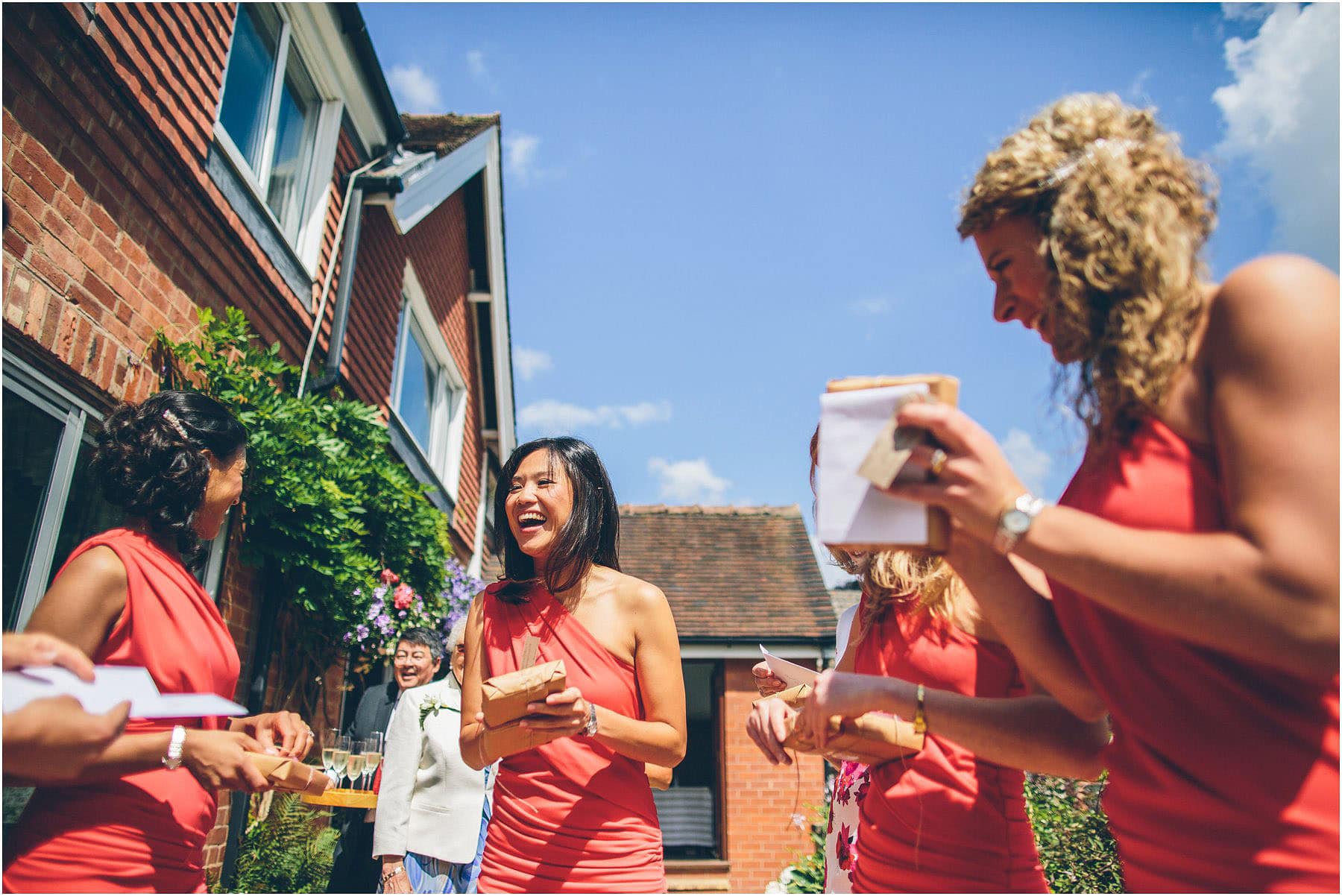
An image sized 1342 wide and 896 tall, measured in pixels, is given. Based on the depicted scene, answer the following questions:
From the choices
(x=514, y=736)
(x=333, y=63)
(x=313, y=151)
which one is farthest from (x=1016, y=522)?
(x=333, y=63)

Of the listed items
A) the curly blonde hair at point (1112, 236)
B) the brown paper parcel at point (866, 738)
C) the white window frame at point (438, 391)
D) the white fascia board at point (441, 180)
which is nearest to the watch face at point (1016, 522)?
the curly blonde hair at point (1112, 236)

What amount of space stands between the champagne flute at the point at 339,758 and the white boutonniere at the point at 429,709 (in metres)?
0.85

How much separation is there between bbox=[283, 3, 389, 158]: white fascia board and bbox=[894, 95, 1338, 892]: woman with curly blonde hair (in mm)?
6163

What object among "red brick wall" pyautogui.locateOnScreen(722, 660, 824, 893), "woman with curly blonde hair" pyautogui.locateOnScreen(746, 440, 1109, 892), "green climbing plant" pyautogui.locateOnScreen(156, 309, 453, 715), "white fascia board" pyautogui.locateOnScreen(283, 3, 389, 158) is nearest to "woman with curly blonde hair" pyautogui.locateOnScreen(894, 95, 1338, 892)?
"woman with curly blonde hair" pyautogui.locateOnScreen(746, 440, 1109, 892)

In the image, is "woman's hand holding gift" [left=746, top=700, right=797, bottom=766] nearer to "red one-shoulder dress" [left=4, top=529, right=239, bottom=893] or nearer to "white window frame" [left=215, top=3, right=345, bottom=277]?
A: "red one-shoulder dress" [left=4, top=529, right=239, bottom=893]

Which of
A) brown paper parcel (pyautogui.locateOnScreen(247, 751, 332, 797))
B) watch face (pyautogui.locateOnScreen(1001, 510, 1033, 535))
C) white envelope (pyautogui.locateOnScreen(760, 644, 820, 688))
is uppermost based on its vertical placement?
A: watch face (pyautogui.locateOnScreen(1001, 510, 1033, 535))

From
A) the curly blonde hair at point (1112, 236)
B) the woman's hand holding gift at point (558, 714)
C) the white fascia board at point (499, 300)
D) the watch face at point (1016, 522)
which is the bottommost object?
the woman's hand holding gift at point (558, 714)

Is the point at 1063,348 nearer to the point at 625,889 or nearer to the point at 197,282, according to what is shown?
the point at 625,889

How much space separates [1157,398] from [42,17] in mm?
4046

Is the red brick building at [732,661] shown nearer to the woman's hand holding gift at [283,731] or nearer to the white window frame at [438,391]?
the white window frame at [438,391]

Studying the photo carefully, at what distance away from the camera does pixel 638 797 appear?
2.26 m

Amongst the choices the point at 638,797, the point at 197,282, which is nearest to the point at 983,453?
the point at 638,797

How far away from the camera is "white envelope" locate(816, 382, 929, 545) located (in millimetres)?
1177

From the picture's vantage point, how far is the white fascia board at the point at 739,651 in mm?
11633
